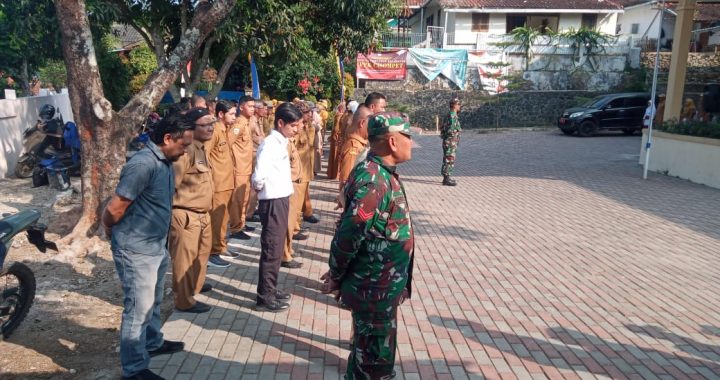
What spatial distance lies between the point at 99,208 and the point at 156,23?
674 centimetres

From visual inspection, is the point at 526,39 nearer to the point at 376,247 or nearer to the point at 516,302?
the point at 516,302

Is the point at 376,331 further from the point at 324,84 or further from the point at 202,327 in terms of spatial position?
the point at 324,84

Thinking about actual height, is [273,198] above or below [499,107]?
above

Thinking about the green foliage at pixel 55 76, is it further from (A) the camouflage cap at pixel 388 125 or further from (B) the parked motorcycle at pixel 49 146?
(A) the camouflage cap at pixel 388 125

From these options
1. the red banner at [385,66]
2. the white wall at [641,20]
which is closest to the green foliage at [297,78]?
the red banner at [385,66]

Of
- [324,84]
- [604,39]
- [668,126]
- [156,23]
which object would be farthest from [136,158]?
[604,39]

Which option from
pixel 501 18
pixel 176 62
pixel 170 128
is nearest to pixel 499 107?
pixel 501 18

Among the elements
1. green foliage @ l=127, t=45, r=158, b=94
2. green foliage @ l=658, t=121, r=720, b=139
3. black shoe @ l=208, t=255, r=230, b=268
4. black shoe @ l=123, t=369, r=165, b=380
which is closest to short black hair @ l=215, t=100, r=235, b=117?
black shoe @ l=208, t=255, r=230, b=268

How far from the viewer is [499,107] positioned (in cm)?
2608

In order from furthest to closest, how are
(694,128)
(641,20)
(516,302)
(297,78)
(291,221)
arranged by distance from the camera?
(641,20), (297,78), (694,128), (291,221), (516,302)

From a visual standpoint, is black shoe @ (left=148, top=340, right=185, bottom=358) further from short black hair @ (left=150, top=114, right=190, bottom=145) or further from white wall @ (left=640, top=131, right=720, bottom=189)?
white wall @ (left=640, top=131, right=720, bottom=189)

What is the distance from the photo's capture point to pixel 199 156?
479 cm

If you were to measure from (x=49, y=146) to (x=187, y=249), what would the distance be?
8130 millimetres

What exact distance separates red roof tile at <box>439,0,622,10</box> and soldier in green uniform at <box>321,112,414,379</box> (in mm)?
28090
